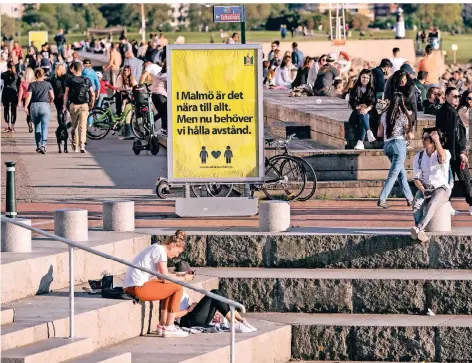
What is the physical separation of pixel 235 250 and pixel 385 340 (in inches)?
95.3

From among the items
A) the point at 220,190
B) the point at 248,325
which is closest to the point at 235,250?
the point at 248,325

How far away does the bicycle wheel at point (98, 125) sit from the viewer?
1283 inches

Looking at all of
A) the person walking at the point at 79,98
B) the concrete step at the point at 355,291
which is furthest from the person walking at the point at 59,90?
the concrete step at the point at 355,291

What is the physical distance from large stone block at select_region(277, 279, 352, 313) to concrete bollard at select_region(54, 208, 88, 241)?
2.27 m

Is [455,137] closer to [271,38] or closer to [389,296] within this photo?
[389,296]

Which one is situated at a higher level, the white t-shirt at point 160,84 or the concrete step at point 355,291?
the white t-shirt at point 160,84

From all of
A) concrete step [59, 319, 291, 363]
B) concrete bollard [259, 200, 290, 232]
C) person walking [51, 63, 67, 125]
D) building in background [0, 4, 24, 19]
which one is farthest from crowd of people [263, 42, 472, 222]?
building in background [0, 4, 24, 19]

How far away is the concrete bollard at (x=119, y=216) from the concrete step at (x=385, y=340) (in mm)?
2759

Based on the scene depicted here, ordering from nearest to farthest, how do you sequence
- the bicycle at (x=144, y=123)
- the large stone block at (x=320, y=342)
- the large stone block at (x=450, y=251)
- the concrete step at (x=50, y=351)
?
the concrete step at (x=50, y=351) < the large stone block at (x=320, y=342) < the large stone block at (x=450, y=251) < the bicycle at (x=144, y=123)

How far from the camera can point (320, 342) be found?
17.3 meters

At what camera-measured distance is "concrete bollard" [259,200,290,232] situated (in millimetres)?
19000

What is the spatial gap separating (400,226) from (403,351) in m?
2.82

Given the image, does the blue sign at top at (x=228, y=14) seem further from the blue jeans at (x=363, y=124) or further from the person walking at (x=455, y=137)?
the person walking at (x=455, y=137)

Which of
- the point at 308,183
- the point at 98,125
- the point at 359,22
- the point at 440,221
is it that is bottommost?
the point at 440,221
